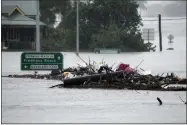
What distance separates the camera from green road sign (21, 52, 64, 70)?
15.3 m

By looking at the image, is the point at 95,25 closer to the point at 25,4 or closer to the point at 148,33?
the point at 148,33

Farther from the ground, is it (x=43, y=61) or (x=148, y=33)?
(x=148, y=33)

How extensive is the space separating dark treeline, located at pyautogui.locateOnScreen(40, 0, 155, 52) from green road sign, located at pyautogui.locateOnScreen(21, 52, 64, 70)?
5299mm

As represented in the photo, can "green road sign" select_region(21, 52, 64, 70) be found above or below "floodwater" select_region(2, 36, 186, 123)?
above

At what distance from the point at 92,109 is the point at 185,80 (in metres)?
5.53

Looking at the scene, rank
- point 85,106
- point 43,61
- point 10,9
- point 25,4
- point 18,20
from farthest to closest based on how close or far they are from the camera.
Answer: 1. point 18,20
2. point 25,4
3. point 10,9
4. point 43,61
5. point 85,106

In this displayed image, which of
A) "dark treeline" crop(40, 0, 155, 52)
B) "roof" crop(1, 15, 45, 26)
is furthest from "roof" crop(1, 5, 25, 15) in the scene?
"dark treeline" crop(40, 0, 155, 52)

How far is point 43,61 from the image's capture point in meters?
15.4

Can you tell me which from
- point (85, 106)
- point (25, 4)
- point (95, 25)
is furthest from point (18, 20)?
point (85, 106)

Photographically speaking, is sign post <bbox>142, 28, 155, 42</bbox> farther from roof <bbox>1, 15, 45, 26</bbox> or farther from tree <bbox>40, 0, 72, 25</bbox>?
roof <bbox>1, 15, 45, 26</bbox>

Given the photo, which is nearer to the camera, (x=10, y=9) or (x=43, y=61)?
(x=43, y=61)

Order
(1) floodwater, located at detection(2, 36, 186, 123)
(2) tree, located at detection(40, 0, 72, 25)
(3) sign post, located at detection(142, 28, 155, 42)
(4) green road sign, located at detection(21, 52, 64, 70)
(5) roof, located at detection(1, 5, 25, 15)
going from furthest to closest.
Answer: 1. (3) sign post, located at detection(142, 28, 155, 42)
2. (2) tree, located at detection(40, 0, 72, 25)
3. (4) green road sign, located at detection(21, 52, 64, 70)
4. (5) roof, located at detection(1, 5, 25, 15)
5. (1) floodwater, located at detection(2, 36, 186, 123)

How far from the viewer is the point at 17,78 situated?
15406 mm

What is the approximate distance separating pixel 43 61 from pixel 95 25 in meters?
8.44
